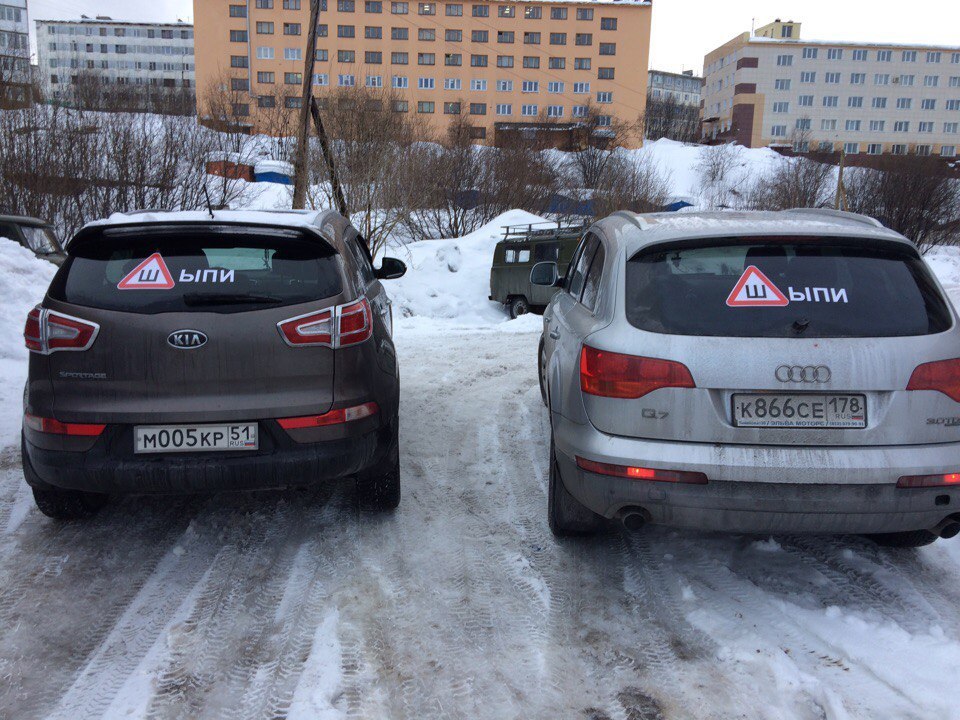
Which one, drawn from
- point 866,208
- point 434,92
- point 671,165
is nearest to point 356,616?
point 866,208

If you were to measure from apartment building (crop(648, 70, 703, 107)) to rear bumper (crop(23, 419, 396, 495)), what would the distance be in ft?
432

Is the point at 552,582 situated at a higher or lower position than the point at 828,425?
lower

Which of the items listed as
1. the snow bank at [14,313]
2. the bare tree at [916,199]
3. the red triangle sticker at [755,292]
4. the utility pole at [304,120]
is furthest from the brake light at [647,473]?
the bare tree at [916,199]

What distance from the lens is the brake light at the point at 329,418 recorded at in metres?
3.42

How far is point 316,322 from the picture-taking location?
135 inches

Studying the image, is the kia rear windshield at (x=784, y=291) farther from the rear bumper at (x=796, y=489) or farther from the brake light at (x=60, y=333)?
the brake light at (x=60, y=333)

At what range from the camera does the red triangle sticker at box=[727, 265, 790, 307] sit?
3.12 meters

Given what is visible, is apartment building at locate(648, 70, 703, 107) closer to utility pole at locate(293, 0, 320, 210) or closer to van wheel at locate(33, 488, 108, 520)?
utility pole at locate(293, 0, 320, 210)

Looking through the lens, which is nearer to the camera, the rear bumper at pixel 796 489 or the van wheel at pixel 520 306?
the rear bumper at pixel 796 489

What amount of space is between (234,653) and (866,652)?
2534 millimetres

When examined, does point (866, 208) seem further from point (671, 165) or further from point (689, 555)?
point (689, 555)

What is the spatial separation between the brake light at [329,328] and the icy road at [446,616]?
1.14m

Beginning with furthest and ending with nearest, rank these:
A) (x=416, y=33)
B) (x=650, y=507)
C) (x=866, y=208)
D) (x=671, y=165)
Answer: (x=416, y=33) < (x=671, y=165) < (x=866, y=208) < (x=650, y=507)

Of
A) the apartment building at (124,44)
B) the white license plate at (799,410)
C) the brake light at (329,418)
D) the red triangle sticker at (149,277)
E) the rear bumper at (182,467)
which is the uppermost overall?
the apartment building at (124,44)
